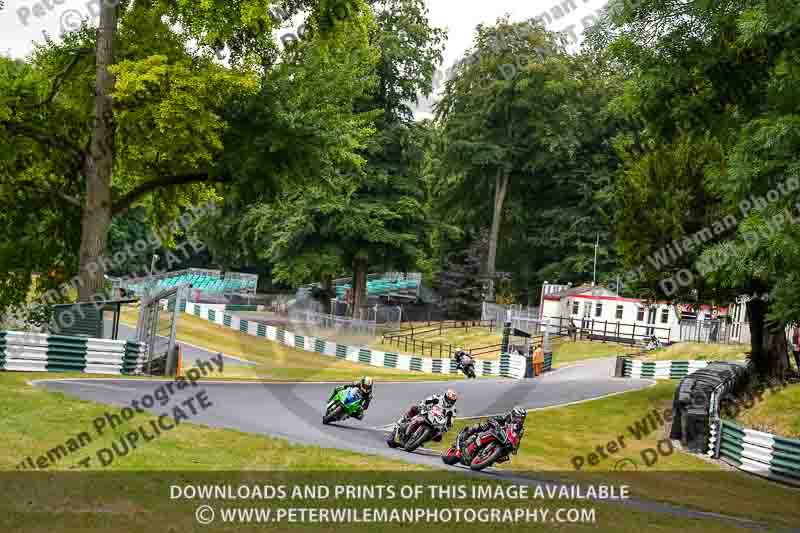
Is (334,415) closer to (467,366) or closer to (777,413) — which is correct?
(777,413)

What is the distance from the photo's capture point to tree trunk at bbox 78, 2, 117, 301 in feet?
86.1

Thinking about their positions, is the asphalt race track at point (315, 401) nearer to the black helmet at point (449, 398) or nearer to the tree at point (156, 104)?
the black helmet at point (449, 398)

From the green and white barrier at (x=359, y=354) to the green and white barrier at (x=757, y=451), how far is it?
20.4 metres

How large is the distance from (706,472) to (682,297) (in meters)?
9.43

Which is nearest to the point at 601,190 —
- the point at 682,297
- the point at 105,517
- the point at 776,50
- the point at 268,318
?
the point at 268,318

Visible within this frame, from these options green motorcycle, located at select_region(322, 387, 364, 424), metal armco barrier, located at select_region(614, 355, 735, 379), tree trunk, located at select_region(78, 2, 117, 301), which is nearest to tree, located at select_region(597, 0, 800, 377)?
green motorcycle, located at select_region(322, 387, 364, 424)

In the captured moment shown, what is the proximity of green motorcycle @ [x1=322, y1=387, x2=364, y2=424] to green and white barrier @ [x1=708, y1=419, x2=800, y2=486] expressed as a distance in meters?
8.59

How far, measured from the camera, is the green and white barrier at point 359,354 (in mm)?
44312

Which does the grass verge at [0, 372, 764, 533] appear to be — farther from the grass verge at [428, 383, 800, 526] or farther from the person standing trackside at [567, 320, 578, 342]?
the person standing trackside at [567, 320, 578, 342]

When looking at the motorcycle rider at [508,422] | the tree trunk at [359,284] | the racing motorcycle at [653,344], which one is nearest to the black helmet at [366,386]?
the motorcycle rider at [508,422]

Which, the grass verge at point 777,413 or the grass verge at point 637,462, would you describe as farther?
the grass verge at point 777,413

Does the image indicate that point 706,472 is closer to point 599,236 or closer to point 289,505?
point 289,505

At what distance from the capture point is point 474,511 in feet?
39.9

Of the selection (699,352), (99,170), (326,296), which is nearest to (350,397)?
(99,170)
